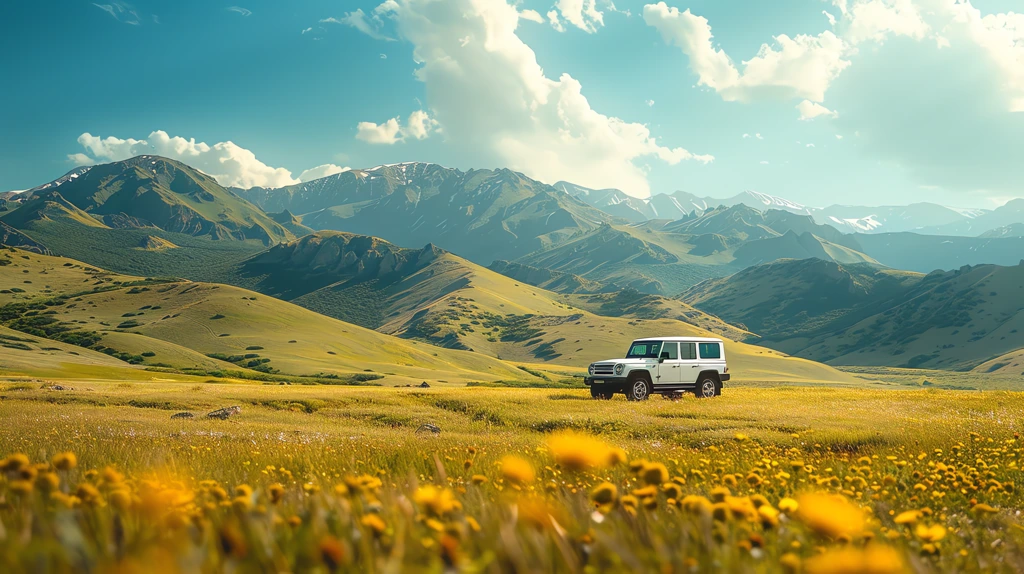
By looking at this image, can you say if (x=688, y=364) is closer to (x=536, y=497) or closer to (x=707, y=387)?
(x=707, y=387)

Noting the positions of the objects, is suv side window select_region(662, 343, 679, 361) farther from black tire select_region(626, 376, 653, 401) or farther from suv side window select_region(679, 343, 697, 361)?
black tire select_region(626, 376, 653, 401)

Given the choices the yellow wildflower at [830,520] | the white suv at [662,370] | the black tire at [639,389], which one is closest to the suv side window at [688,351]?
the white suv at [662,370]

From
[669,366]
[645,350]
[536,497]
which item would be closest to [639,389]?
[669,366]

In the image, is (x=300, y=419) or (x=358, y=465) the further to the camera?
(x=300, y=419)

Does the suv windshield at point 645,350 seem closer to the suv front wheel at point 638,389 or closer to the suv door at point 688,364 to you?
the suv door at point 688,364

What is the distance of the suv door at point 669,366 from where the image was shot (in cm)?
2975

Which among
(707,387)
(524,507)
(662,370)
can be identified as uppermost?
(524,507)

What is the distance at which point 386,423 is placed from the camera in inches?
961

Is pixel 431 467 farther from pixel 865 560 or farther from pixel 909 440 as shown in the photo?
pixel 909 440

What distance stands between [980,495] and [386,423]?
20468mm

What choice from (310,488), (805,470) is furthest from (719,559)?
(805,470)

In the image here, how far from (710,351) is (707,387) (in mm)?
1902

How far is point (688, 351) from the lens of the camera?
30.8 metres

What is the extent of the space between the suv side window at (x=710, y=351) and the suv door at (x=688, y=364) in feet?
1.81
